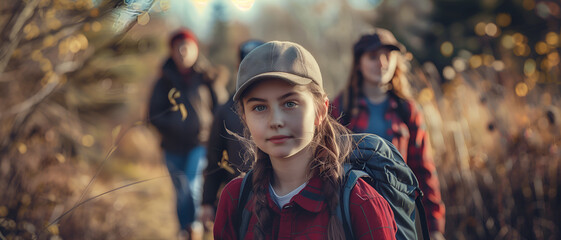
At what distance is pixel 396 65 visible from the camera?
3.21 metres

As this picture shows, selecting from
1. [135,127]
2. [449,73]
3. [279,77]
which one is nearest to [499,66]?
[449,73]

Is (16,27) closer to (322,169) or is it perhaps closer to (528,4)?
(322,169)

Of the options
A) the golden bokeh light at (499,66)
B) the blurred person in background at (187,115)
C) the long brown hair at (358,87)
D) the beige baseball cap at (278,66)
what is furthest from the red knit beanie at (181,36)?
the beige baseball cap at (278,66)

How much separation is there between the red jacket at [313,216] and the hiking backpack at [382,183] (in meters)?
0.03

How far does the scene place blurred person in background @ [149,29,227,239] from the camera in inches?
184

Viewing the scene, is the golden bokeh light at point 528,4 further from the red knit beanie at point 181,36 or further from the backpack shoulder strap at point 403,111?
the backpack shoulder strap at point 403,111

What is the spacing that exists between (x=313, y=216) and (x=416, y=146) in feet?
4.45

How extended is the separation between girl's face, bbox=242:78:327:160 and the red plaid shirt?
106 cm

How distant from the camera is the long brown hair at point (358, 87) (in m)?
3.00

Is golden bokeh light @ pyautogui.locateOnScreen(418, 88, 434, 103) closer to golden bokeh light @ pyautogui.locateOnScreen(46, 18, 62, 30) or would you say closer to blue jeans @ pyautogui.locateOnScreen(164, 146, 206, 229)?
blue jeans @ pyautogui.locateOnScreen(164, 146, 206, 229)

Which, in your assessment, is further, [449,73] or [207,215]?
[449,73]

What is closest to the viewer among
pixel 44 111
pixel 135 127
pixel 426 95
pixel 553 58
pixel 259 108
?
pixel 259 108

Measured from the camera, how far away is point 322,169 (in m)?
1.67

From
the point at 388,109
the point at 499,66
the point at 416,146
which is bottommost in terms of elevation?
the point at 499,66
